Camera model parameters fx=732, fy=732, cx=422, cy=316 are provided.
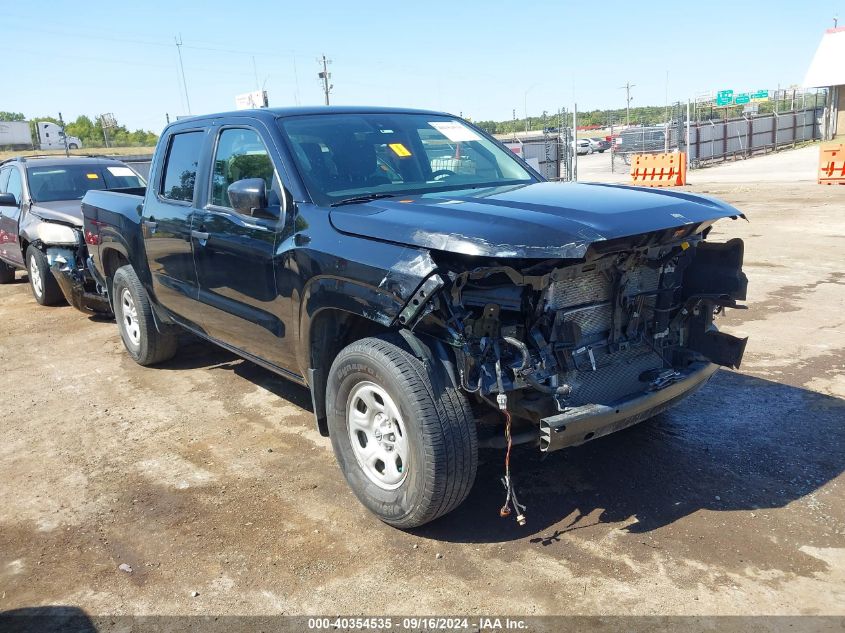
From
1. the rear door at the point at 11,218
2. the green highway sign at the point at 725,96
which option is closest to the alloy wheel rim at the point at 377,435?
the rear door at the point at 11,218

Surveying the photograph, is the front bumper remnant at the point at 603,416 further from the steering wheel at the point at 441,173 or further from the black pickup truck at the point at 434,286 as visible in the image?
the steering wheel at the point at 441,173

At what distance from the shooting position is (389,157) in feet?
14.4

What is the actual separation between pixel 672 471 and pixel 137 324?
14.8 feet

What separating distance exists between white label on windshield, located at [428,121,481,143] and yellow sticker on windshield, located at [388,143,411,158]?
442mm

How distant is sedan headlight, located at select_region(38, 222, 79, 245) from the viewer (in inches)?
324

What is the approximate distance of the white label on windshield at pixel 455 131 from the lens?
487 centimetres

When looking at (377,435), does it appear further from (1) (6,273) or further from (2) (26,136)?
(2) (26,136)

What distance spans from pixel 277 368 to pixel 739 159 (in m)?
32.7

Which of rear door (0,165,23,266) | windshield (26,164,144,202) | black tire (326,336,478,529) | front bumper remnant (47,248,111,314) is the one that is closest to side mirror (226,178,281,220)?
black tire (326,336,478,529)

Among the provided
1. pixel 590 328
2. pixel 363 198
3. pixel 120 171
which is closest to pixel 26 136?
pixel 120 171

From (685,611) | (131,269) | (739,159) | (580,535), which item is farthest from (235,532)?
(739,159)

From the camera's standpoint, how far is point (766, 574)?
3.12 m

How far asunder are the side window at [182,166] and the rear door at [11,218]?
5.05 meters

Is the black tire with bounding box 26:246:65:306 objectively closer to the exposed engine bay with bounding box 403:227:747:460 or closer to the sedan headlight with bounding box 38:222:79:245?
the sedan headlight with bounding box 38:222:79:245
